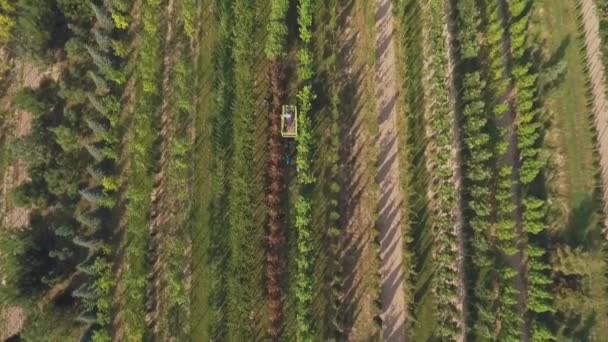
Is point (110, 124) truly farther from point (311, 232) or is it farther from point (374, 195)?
point (374, 195)

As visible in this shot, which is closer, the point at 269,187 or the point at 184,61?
the point at 269,187

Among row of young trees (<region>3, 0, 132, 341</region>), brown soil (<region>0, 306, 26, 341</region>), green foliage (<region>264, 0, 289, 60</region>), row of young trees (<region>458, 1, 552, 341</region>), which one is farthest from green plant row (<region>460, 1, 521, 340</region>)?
brown soil (<region>0, 306, 26, 341</region>)

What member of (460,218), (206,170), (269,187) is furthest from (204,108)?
(460,218)

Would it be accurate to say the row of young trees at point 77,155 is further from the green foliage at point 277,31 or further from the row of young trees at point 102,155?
the green foliage at point 277,31

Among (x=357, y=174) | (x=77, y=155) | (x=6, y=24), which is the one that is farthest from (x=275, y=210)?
(x=6, y=24)

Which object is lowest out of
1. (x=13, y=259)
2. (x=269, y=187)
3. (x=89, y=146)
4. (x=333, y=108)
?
(x=13, y=259)

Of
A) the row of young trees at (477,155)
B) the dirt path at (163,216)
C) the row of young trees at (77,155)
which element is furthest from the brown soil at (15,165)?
the row of young trees at (477,155)

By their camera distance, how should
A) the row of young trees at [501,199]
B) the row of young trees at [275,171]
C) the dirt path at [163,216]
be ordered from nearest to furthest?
the row of young trees at [501,199]
the row of young trees at [275,171]
the dirt path at [163,216]
